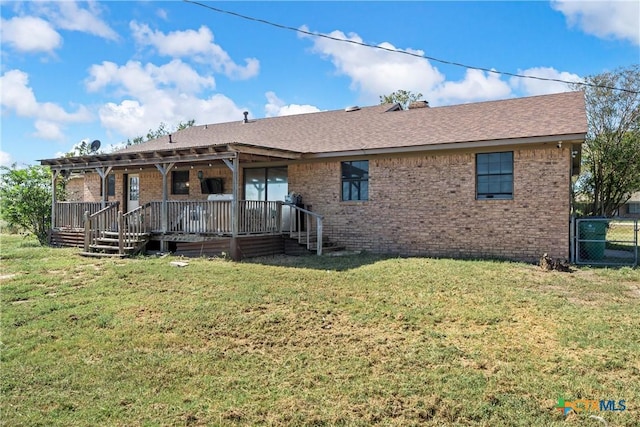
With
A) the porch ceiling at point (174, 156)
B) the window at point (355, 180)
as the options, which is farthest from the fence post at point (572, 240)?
the porch ceiling at point (174, 156)

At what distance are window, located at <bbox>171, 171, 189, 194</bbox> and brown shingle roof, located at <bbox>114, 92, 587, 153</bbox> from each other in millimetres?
1730

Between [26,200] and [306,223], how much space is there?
35.3 feet

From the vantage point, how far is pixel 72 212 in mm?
14828

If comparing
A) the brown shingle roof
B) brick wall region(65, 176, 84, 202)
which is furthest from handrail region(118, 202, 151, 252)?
brick wall region(65, 176, 84, 202)

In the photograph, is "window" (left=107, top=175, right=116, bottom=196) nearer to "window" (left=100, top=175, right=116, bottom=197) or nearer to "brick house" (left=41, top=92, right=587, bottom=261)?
"window" (left=100, top=175, right=116, bottom=197)

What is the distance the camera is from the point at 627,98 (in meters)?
22.9

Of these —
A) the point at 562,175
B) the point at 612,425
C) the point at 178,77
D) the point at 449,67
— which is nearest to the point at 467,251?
the point at 562,175

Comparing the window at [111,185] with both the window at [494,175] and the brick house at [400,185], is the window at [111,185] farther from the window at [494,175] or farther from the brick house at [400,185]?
the window at [494,175]

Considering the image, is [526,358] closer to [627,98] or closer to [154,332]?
[154,332]

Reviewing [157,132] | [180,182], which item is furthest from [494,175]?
[157,132]

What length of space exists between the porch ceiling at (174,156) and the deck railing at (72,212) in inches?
51.3

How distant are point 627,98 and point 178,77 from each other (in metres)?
22.5

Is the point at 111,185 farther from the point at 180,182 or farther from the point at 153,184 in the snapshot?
the point at 180,182

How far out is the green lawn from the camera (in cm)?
363
